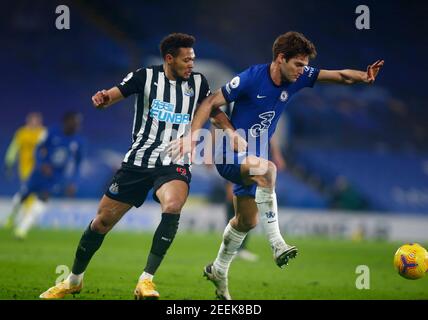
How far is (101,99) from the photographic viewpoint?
19.6 ft

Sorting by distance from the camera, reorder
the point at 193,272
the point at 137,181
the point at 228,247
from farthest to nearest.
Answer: the point at 193,272
the point at 228,247
the point at 137,181

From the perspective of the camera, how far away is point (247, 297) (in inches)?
273

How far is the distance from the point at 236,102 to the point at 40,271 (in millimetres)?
3373

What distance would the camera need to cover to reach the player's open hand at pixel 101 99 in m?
5.94

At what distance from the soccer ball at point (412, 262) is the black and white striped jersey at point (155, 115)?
253 cm

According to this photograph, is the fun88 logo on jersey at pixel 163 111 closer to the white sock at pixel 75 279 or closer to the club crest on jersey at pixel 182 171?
the club crest on jersey at pixel 182 171

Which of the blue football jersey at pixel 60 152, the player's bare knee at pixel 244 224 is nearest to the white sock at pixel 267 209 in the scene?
the player's bare knee at pixel 244 224

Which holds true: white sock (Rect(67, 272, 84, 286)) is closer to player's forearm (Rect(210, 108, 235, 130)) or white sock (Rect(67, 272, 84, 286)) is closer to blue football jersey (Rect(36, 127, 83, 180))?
player's forearm (Rect(210, 108, 235, 130))

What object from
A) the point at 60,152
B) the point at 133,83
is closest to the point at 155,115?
the point at 133,83

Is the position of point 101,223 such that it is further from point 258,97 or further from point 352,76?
point 352,76

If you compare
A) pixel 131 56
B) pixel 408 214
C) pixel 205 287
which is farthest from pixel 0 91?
pixel 205 287

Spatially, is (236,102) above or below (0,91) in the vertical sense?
below

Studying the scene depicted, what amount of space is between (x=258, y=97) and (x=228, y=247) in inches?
56.3

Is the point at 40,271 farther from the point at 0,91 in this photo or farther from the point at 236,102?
the point at 0,91
